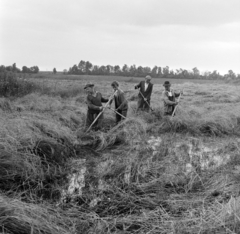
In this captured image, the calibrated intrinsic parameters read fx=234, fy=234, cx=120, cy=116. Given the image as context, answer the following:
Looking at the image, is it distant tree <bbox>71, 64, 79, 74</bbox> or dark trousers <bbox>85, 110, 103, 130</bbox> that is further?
distant tree <bbox>71, 64, 79, 74</bbox>

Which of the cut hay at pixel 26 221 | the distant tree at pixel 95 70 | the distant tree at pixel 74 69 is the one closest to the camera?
the cut hay at pixel 26 221

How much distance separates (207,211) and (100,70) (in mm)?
56477

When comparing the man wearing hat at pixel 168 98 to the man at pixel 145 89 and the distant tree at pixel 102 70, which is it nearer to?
the man at pixel 145 89

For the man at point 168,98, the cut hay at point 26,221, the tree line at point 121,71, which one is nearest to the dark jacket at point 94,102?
the man at point 168,98

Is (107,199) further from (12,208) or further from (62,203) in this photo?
(12,208)

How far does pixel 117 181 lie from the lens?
3312 mm

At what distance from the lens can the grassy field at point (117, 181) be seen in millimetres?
2234

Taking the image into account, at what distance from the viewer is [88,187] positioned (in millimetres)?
3197

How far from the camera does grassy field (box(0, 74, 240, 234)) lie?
2.23 meters

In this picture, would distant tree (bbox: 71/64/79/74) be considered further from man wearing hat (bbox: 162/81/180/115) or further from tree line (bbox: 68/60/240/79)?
man wearing hat (bbox: 162/81/180/115)

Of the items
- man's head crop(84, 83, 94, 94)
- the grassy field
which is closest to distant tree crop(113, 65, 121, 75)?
man's head crop(84, 83, 94, 94)

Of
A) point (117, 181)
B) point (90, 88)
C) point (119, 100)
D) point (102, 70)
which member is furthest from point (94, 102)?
point (102, 70)

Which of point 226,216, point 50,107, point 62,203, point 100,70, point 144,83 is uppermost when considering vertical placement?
point 100,70

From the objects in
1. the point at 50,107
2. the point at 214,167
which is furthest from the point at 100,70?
the point at 214,167
